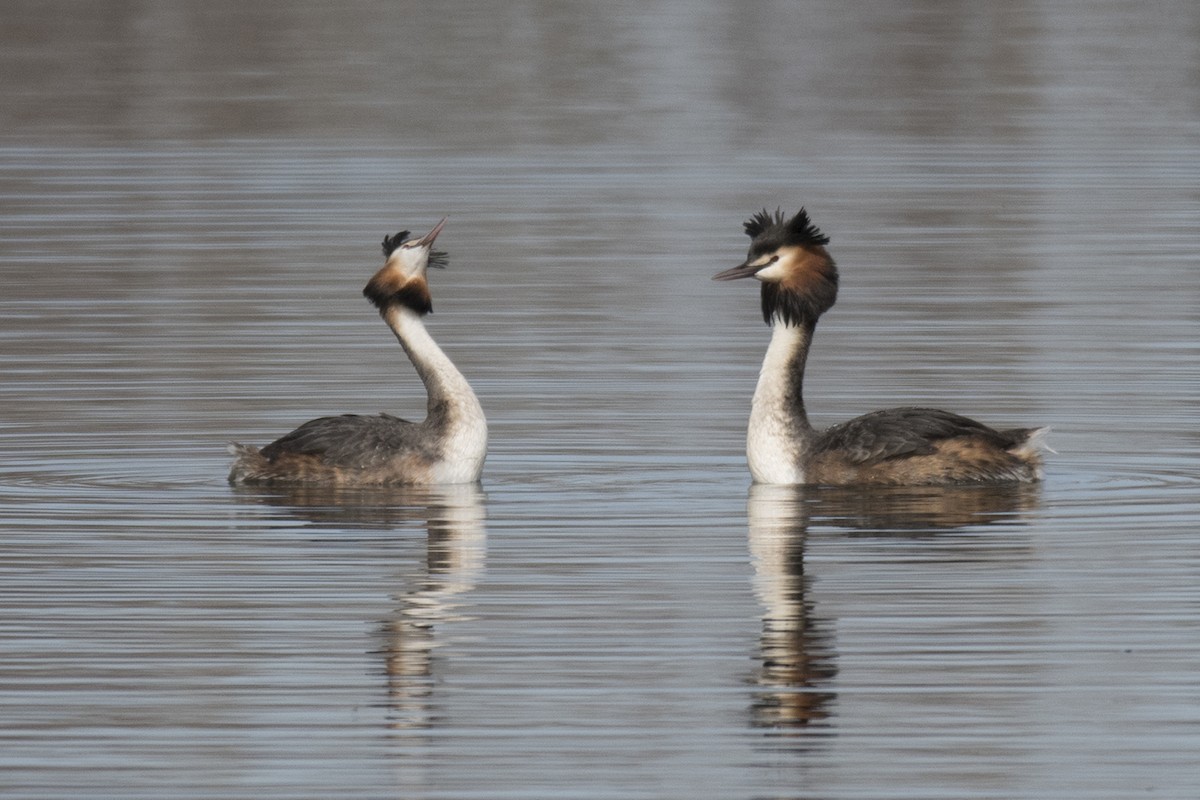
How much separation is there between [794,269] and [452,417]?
2.07 meters

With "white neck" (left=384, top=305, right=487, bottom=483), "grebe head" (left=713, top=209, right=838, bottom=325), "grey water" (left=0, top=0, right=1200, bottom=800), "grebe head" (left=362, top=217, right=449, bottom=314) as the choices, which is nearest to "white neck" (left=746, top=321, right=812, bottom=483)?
"grebe head" (left=713, top=209, right=838, bottom=325)

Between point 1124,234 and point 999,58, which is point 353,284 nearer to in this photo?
point 1124,234

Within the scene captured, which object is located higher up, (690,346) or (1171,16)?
(1171,16)

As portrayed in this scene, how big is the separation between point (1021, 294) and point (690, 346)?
352 cm

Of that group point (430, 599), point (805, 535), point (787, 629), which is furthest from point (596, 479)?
point (787, 629)

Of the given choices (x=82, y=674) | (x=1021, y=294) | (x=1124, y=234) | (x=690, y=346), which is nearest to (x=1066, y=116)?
(x=1124, y=234)

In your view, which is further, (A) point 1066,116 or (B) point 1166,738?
(A) point 1066,116

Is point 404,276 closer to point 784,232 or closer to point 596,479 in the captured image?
point 596,479

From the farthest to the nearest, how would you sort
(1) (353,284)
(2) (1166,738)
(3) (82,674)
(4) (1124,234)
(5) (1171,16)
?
(5) (1171,16) < (4) (1124,234) < (1) (353,284) < (3) (82,674) < (2) (1166,738)

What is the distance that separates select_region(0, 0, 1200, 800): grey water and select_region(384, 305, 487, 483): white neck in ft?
0.74

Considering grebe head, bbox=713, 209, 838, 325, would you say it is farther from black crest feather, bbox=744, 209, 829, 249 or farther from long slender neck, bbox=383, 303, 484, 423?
long slender neck, bbox=383, 303, 484, 423

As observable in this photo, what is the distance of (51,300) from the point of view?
23609 mm

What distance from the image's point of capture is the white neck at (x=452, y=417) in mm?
15898

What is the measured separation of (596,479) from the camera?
15.9 meters
